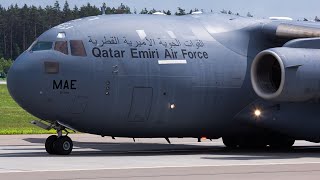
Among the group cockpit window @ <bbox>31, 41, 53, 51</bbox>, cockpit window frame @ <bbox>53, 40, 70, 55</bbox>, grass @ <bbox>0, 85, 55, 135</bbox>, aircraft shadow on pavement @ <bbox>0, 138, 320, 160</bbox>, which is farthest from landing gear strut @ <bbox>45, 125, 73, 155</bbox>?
grass @ <bbox>0, 85, 55, 135</bbox>

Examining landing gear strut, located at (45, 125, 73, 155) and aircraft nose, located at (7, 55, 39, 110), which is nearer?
aircraft nose, located at (7, 55, 39, 110)

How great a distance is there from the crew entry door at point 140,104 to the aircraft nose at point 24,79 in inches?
113

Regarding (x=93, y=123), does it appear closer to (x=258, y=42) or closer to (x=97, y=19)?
(x=97, y=19)

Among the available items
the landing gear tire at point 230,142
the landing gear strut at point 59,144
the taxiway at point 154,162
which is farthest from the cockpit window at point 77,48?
the landing gear tire at point 230,142

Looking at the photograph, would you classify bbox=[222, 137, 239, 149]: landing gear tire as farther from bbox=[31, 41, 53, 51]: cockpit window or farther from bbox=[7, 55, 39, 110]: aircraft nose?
bbox=[7, 55, 39, 110]: aircraft nose

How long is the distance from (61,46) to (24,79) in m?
1.49

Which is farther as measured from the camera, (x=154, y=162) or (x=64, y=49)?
(x=64, y=49)

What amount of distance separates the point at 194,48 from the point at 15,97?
5.49 meters

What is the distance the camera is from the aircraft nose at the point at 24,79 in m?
25.6

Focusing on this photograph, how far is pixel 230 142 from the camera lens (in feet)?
101

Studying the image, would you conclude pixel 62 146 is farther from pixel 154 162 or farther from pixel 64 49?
pixel 154 162

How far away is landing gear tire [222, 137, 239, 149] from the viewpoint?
3058cm

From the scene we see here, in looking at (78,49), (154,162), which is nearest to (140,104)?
(78,49)

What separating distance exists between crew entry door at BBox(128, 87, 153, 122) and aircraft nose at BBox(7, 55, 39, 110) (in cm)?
287
